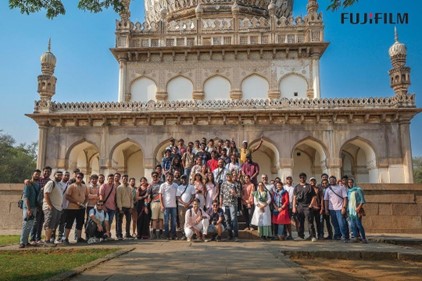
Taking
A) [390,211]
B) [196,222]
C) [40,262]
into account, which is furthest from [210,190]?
[390,211]

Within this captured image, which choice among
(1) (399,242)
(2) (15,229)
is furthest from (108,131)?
(1) (399,242)

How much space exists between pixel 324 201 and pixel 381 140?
11004 millimetres

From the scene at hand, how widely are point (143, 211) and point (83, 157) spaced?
14287mm

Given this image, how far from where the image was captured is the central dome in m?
24.9

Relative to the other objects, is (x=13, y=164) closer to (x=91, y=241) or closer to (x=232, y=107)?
(x=232, y=107)

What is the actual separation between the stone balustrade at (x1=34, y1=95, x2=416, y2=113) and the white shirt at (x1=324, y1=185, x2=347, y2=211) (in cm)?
1001

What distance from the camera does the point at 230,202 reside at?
928 cm

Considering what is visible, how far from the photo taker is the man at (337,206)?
31.4 feet

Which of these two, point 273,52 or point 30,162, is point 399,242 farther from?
point 30,162

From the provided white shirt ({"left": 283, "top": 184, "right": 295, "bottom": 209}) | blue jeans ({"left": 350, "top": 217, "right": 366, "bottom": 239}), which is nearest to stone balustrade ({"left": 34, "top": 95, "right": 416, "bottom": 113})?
white shirt ({"left": 283, "top": 184, "right": 295, "bottom": 209})

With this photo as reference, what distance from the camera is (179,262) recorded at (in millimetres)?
5910

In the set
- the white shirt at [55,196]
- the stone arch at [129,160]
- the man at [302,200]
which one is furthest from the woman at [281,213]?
the stone arch at [129,160]

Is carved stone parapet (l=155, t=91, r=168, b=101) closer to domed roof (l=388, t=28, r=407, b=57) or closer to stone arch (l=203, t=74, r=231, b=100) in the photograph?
stone arch (l=203, t=74, r=231, b=100)

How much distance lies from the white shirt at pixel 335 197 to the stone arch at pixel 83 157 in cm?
1346
